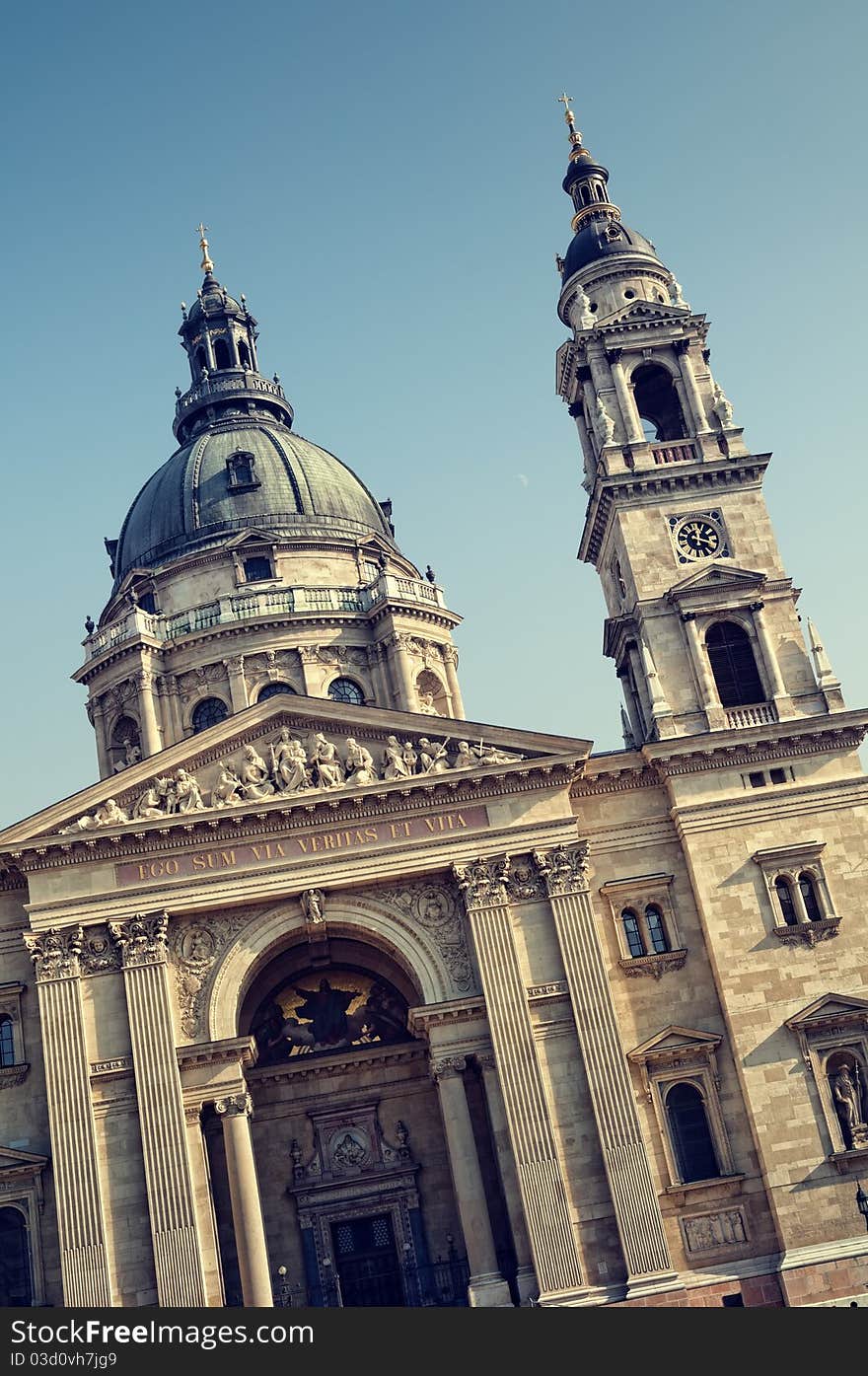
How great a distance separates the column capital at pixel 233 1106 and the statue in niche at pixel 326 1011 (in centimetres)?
496

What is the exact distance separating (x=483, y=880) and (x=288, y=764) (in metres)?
5.93

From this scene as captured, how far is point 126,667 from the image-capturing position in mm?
51625

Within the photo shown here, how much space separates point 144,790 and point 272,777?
329 centimetres

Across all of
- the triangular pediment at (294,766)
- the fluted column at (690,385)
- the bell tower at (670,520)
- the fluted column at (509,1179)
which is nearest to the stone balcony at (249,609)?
the bell tower at (670,520)

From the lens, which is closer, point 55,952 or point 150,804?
point 55,952

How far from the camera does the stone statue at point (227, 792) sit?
3781cm

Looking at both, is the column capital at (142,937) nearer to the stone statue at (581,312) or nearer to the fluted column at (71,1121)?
the fluted column at (71,1121)

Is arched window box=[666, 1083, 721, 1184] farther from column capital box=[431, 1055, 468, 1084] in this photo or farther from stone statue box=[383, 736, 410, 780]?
stone statue box=[383, 736, 410, 780]

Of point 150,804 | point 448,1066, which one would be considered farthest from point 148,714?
point 448,1066

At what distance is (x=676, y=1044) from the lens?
36938mm

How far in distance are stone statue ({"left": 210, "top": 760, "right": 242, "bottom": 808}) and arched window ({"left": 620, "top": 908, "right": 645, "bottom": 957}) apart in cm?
1063

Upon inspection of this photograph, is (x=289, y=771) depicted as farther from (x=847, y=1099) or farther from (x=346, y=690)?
(x=847, y=1099)

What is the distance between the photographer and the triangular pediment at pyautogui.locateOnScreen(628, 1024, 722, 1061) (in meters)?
36.8

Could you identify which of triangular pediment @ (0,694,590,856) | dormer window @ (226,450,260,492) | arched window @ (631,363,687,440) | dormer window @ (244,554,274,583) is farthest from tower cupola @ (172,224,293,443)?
triangular pediment @ (0,694,590,856)
